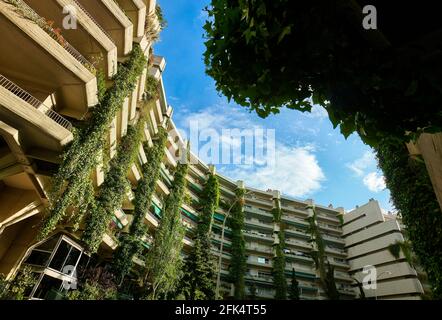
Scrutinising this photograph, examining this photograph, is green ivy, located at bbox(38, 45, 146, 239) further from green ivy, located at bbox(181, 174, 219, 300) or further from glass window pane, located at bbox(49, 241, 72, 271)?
green ivy, located at bbox(181, 174, 219, 300)

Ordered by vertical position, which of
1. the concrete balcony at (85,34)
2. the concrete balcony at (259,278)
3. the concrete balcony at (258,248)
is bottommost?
the concrete balcony at (85,34)

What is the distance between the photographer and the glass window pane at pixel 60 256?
15811 mm

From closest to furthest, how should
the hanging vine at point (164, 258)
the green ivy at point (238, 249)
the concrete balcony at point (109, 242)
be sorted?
the concrete balcony at point (109, 242) < the hanging vine at point (164, 258) < the green ivy at point (238, 249)

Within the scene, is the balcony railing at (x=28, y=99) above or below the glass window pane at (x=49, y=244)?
above

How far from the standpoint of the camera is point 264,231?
52.5m

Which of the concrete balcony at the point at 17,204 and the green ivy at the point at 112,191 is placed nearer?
the concrete balcony at the point at 17,204

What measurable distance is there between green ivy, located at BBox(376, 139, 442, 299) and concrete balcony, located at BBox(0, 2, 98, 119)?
11.5m

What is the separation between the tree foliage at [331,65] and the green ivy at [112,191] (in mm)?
15986

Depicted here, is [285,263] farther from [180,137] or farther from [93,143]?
[93,143]

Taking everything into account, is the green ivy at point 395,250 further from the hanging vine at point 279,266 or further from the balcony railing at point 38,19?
the balcony railing at point 38,19

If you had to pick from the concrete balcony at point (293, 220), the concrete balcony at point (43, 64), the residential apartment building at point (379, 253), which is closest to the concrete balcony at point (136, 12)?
the concrete balcony at point (43, 64)

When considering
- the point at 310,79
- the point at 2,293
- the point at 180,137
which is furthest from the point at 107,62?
the point at 180,137

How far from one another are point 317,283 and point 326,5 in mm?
55011

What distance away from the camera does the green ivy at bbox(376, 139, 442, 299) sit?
9875 millimetres
